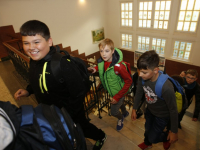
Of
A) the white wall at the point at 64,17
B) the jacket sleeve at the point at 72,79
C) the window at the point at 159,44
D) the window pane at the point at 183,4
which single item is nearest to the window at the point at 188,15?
the window pane at the point at 183,4

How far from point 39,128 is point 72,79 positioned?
52 cm

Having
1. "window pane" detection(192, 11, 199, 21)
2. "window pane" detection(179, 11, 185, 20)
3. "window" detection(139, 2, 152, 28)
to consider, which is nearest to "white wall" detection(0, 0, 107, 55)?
"window" detection(139, 2, 152, 28)

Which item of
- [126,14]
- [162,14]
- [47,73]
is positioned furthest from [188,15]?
[47,73]

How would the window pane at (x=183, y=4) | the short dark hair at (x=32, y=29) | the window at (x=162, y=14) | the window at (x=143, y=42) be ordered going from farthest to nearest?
1. the window at (x=143, y=42)
2. the window at (x=162, y=14)
3. the window pane at (x=183, y=4)
4. the short dark hair at (x=32, y=29)

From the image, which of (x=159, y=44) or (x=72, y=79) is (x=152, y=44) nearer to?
(x=159, y=44)

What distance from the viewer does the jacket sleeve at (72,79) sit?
1085mm

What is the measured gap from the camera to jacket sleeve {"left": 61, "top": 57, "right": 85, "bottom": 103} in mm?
1085

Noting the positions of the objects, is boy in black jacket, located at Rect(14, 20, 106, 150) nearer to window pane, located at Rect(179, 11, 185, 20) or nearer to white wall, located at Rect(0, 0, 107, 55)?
white wall, located at Rect(0, 0, 107, 55)

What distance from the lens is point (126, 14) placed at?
837 centimetres

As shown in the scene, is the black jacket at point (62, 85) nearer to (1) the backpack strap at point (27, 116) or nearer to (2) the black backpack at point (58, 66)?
(2) the black backpack at point (58, 66)

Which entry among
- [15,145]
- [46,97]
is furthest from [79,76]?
[15,145]

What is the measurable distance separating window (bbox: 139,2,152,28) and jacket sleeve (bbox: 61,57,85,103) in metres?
7.84

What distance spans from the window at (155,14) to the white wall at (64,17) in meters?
2.85

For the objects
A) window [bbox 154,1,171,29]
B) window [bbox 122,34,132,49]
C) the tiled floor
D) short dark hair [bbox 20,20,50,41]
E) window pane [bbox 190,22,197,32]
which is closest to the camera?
short dark hair [bbox 20,20,50,41]
